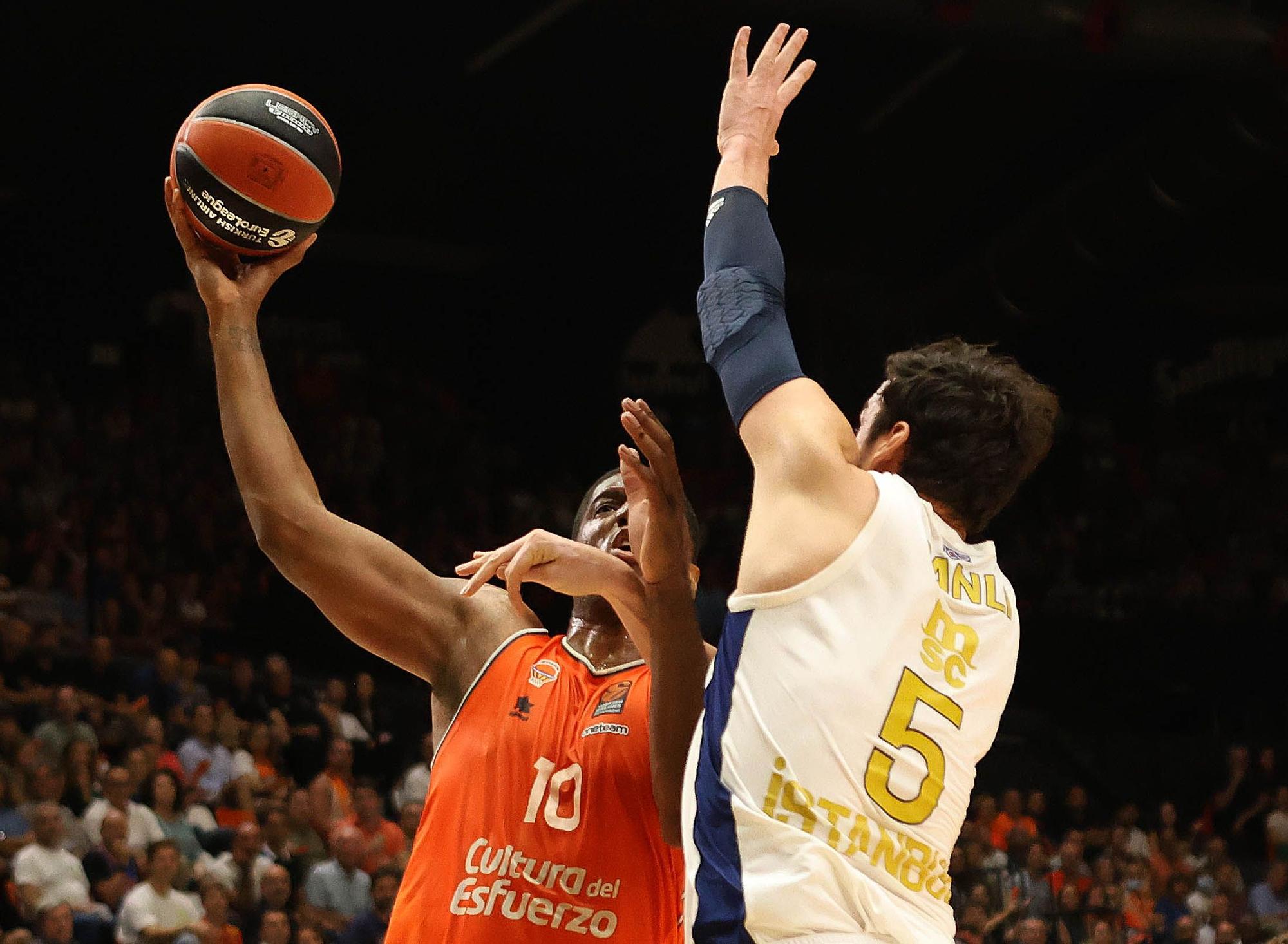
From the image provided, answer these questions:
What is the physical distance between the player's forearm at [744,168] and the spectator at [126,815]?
21.7 feet

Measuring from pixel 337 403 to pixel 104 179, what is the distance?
338 cm

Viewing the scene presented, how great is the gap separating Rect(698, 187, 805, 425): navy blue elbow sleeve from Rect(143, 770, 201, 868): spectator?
6.63 m

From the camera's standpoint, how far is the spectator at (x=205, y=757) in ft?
30.5

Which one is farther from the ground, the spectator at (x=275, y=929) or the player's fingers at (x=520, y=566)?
the player's fingers at (x=520, y=566)

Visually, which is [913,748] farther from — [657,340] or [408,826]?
[657,340]

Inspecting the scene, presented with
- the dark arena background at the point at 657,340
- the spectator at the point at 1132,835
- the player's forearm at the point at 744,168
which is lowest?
the player's forearm at the point at 744,168

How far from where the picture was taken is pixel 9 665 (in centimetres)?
984

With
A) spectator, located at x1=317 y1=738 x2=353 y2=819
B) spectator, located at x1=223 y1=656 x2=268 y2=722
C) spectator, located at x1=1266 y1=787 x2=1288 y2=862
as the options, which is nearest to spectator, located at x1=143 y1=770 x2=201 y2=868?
spectator, located at x1=317 y1=738 x2=353 y2=819

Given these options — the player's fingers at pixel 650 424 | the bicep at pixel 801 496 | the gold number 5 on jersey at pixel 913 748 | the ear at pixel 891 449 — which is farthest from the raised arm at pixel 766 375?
the player's fingers at pixel 650 424

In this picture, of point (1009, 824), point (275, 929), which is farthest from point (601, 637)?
point (1009, 824)

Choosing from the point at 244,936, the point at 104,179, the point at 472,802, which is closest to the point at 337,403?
the point at 104,179

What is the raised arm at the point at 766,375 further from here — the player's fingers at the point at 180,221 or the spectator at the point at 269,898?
the spectator at the point at 269,898

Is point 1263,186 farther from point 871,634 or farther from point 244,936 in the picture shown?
point 871,634

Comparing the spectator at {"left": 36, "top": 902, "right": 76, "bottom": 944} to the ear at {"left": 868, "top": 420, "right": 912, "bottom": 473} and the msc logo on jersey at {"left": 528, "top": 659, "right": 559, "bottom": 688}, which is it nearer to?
the msc logo on jersey at {"left": 528, "top": 659, "right": 559, "bottom": 688}
